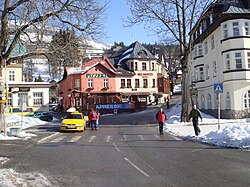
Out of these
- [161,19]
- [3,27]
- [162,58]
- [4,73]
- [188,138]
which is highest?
[162,58]

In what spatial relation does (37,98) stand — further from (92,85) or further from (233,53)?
(233,53)

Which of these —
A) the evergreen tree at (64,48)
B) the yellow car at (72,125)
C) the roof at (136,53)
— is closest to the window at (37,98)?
the roof at (136,53)

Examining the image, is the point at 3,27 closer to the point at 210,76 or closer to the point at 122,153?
the point at 122,153

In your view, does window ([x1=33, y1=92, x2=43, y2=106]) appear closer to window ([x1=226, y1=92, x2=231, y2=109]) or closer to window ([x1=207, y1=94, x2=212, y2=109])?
window ([x1=207, y1=94, x2=212, y2=109])

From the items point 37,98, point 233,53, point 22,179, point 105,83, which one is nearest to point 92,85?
point 105,83

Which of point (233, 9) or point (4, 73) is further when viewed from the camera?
point (233, 9)

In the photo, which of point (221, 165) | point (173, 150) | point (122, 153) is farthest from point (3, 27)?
point (221, 165)

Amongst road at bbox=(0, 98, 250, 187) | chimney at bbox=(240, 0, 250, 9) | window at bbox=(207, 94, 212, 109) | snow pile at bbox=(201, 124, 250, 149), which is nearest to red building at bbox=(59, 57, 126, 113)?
window at bbox=(207, 94, 212, 109)

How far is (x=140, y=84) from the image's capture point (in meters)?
57.9

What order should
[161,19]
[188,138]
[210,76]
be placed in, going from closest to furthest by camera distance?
[188,138] < [161,19] < [210,76]

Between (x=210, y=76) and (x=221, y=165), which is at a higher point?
(x=210, y=76)

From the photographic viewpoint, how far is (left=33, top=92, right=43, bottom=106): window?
4544 centimetres

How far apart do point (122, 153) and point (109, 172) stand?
11.3 feet

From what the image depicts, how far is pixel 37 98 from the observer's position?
4553 cm
